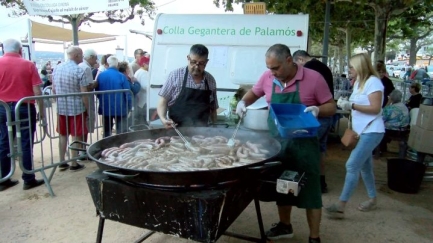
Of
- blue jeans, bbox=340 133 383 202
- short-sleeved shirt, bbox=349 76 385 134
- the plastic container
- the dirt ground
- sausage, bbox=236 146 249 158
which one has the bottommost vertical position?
the dirt ground

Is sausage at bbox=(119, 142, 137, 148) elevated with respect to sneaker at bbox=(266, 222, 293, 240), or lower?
elevated

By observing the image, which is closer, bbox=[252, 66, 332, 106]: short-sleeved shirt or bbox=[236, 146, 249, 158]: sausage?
bbox=[236, 146, 249, 158]: sausage

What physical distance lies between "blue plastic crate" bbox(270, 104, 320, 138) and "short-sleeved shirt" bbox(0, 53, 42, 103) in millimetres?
3720

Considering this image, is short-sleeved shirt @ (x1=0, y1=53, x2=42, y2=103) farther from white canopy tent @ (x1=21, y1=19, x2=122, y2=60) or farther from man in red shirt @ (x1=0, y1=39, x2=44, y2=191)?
white canopy tent @ (x1=21, y1=19, x2=122, y2=60)

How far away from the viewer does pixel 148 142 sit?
2939 millimetres

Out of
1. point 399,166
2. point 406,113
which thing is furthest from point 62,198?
point 406,113

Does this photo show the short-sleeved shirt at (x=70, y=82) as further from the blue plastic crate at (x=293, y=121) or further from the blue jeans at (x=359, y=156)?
the blue jeans at (x=359, y=156)

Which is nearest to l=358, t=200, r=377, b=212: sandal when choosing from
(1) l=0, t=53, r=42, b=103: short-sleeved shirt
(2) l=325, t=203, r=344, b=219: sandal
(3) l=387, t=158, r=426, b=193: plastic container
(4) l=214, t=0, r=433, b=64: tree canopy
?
(2) l=325, t=203, r=344, b=219: sandal

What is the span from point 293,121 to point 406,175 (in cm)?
293

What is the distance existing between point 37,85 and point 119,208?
3.35m

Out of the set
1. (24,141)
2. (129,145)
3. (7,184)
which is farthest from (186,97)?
(7,184)

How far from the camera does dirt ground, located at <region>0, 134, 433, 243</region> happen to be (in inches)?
132

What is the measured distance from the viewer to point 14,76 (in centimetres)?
452

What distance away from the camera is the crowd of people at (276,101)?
280 cm
